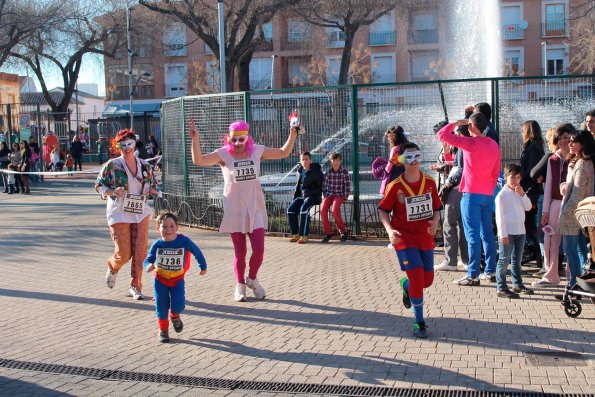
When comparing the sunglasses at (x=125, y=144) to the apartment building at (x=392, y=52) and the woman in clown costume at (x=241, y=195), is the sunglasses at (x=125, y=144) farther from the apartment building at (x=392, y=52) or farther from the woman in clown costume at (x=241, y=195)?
the apartment building at (x=392, y=52)

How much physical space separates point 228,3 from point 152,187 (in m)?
17.6

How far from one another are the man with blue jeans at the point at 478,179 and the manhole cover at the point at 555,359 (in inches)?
107

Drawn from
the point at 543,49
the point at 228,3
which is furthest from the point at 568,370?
Answer: the point at 543,49

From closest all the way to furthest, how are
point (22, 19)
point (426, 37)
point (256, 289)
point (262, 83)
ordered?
point (256, 289)
point (22, 19)
point (426, 37)
point (262, 83)

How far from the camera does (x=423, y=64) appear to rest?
52.3 metres

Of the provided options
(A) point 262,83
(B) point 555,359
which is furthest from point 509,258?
(A) point 262,83

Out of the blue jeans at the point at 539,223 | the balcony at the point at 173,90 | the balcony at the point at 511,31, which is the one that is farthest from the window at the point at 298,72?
the blue jeans at the point at 539,223

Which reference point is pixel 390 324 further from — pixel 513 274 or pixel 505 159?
pixel 505 159

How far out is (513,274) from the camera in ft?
29.8

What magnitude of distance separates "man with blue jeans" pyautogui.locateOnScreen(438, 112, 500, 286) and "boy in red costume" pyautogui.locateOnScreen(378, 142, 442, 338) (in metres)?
1.68

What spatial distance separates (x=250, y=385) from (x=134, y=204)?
3.61m

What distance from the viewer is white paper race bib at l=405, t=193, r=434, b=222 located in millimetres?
7359

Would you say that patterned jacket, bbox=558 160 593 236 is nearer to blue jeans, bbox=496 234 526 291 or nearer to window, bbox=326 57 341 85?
blue jeans, bbox=496 234 526 291

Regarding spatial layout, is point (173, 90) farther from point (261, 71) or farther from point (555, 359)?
point (555, 359)
